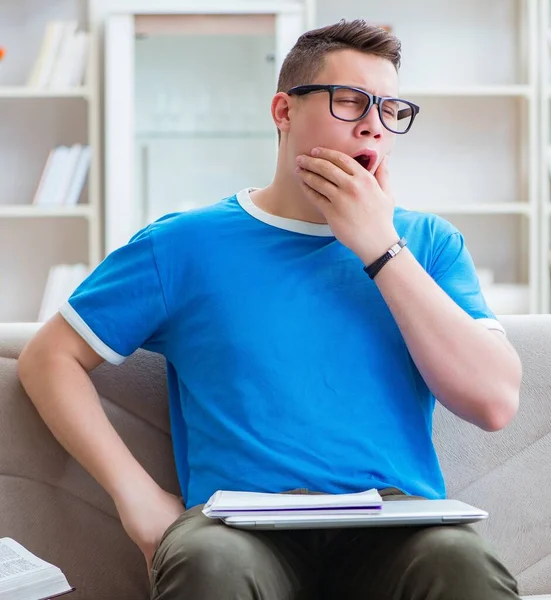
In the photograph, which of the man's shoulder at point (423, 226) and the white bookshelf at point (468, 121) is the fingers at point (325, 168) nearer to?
the man's shoulder at point (423, 226)

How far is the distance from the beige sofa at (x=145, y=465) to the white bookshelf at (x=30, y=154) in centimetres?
256

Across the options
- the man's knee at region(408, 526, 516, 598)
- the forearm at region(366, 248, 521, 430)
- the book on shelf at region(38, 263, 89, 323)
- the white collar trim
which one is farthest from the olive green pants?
the book on shelf at region(38, 263, 89, 323)

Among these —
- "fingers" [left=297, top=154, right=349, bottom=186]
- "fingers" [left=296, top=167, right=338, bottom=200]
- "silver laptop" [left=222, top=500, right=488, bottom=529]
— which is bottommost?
"silver laptop" [left=222, top=500, right=488, bottom=529]

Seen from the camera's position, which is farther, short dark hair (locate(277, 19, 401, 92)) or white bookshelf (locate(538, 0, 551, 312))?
white bookshelf (locate(538, 0, 551, 312))

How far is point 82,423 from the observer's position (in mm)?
1345

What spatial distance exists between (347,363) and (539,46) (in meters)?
3.08

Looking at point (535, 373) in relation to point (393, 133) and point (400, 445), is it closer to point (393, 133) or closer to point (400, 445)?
point (400, 445)

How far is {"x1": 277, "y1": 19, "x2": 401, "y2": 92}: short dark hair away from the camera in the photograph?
4.67 feet

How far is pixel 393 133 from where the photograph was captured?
56.2 inches

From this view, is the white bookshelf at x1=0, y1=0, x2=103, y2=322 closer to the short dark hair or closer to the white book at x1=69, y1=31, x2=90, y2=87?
the white book at x1=69, y1=31, x2=90, y2=87

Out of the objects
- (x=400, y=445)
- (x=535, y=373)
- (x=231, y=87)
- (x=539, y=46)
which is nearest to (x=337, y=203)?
(x=400, y=445)

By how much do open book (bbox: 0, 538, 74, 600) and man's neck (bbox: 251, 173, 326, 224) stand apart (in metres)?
0.63

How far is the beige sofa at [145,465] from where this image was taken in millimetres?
1443

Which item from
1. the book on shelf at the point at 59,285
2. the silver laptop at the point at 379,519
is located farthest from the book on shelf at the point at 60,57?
the silver laptop at the point at 379,519
